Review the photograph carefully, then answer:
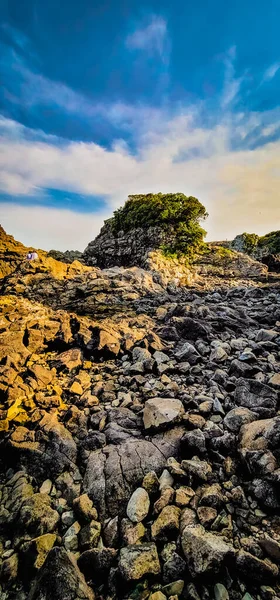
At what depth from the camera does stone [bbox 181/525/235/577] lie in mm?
2840

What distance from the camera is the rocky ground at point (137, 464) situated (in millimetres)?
2934

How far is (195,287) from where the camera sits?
20.0 metres

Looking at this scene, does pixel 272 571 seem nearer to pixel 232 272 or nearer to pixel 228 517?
pixel 228 517

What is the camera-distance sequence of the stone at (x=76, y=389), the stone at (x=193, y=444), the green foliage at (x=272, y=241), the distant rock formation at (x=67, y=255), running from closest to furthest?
the stone at (x=193, y=444)
the stone at (x=76, y=389)
the distant rock formation at (x=67, y=255)
the green foliage at (x=272, y=241)

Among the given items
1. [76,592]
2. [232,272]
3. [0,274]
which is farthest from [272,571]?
[232,272]

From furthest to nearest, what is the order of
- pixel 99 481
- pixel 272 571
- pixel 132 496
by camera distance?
pixel 99 481, pixel 132 496, pixel 272 571

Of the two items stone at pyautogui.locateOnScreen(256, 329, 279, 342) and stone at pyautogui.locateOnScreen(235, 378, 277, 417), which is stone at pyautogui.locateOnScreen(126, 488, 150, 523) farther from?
stone at pyautogui.locateOnScreen(256, 329, 279, 342)

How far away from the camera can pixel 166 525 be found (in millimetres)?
3330

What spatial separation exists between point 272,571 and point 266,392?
3240 mm

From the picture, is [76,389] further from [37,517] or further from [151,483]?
[151,483]

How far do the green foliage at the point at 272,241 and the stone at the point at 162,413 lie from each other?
50.1m

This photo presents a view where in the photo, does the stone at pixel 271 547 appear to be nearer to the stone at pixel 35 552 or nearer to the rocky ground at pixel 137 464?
the rocky ground at pixel 137 464

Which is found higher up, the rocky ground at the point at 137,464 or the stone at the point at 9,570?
the rocky ground at the point at 137,464

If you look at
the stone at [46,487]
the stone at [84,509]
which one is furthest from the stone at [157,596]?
the stone at [46,487]
